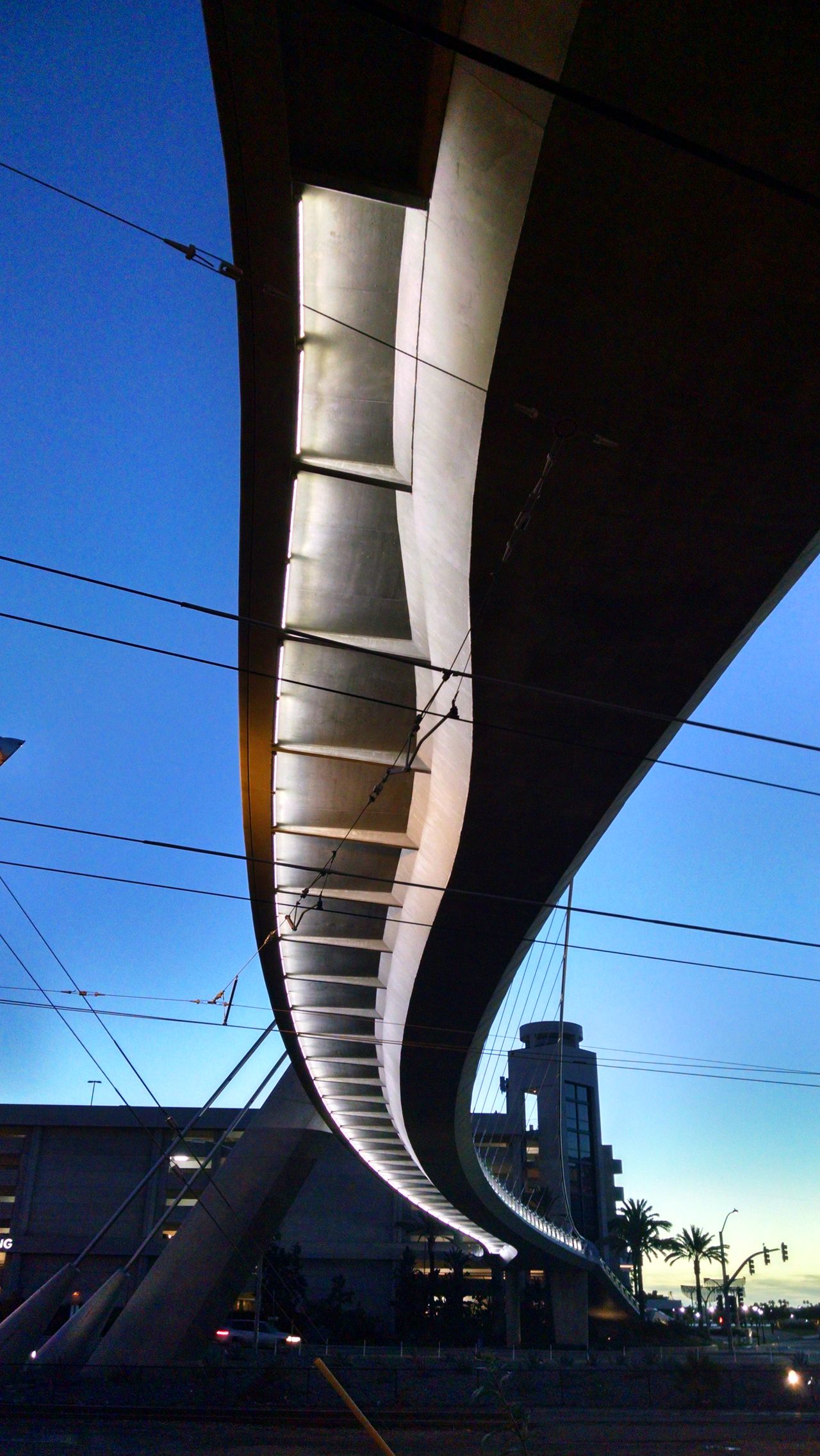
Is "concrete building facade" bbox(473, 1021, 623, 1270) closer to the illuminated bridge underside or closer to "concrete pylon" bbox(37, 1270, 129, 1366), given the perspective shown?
"concrete pylon" bbox(37, 1270, 129, 1366)

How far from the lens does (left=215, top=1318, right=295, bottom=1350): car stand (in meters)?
48.1

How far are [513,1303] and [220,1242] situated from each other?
140 ft

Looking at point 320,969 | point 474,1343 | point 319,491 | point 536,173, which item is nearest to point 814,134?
point 536,173

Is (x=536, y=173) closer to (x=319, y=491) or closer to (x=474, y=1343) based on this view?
(x=319, y=491)

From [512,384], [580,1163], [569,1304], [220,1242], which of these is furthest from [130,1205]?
[512,384]

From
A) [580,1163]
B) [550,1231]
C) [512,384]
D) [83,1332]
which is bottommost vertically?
[83,1332]

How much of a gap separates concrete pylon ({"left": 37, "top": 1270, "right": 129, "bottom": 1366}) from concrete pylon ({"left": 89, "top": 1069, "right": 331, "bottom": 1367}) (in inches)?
33.5

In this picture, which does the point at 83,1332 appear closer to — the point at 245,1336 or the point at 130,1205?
the point at 245,1336

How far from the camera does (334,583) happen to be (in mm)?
12156

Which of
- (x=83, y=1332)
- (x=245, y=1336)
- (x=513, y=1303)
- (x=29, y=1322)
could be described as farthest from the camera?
(x=513, y=1303)

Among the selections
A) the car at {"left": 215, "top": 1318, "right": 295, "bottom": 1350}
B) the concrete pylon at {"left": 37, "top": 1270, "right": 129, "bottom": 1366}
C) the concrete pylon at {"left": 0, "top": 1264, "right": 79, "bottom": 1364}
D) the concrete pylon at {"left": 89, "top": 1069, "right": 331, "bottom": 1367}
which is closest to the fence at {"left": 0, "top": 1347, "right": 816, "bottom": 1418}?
the concrete pylon at {"left": 37, "top": 1270, "right": 129, "bottom": 1366}

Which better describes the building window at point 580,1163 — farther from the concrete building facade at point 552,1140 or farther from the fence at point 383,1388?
the fence at point 383,1388

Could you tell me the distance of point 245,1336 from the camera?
49.2 metres

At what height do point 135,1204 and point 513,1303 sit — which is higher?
point 135,1204
